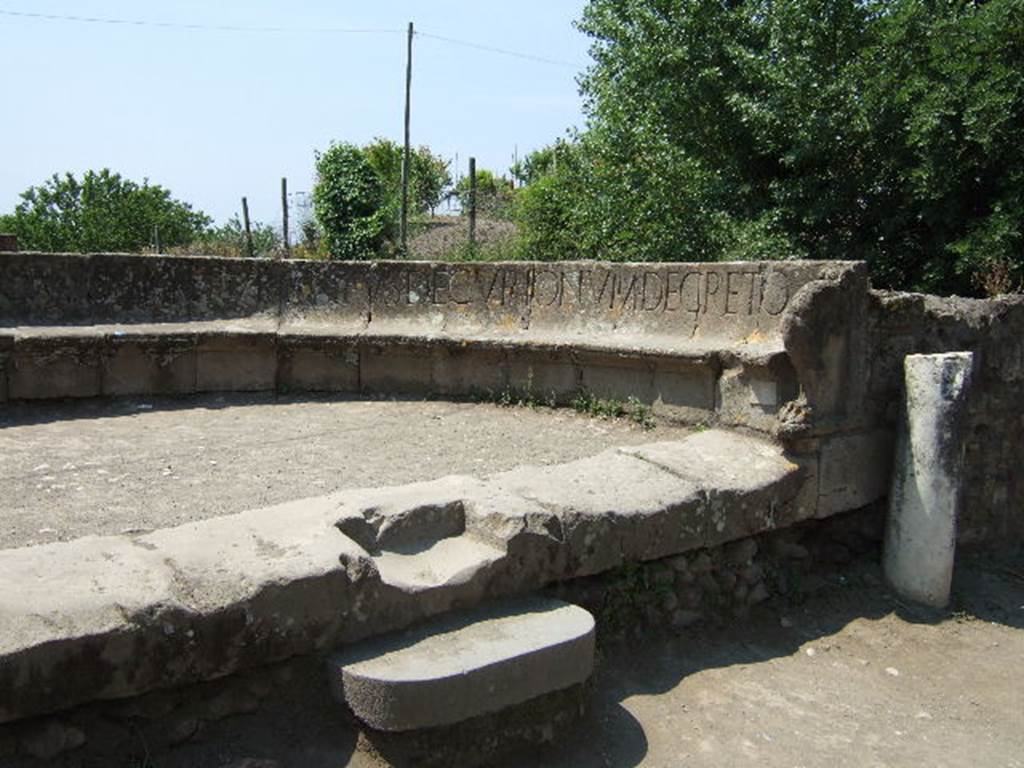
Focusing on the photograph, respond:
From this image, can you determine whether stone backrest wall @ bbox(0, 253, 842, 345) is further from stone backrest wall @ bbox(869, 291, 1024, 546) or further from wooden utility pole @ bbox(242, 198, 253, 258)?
wooden utility pole @ bbox(242, 198, 253, 258)

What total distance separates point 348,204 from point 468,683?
17.5 metres

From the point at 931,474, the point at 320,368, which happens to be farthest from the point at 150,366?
the point at 931,474

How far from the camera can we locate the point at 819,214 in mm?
9031

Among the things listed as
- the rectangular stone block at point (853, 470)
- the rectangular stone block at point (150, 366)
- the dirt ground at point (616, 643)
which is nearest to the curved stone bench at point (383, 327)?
the rectangular stone block at point (150, 366)

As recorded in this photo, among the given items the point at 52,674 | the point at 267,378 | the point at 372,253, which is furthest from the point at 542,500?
the point at 372,253

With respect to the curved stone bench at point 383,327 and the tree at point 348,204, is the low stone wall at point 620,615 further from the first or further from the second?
the tree at point 348,204

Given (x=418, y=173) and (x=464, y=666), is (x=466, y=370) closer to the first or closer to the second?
(x=464, y=666)

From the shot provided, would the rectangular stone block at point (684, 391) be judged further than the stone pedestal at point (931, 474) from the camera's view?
Yes

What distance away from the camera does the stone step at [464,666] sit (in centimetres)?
240

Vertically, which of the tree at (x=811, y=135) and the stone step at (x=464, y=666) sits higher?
the tree at (x=811, y=135)

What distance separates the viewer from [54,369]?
17.6 ft

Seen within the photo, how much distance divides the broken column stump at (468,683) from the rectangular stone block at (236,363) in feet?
11.6

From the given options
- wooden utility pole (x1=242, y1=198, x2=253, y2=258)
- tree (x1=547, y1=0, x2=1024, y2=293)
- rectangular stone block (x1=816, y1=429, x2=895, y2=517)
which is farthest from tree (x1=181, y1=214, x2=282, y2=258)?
rectangular stone block (x1=816, y1=429, x2=895, y2=517)

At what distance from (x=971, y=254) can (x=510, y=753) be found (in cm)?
669
